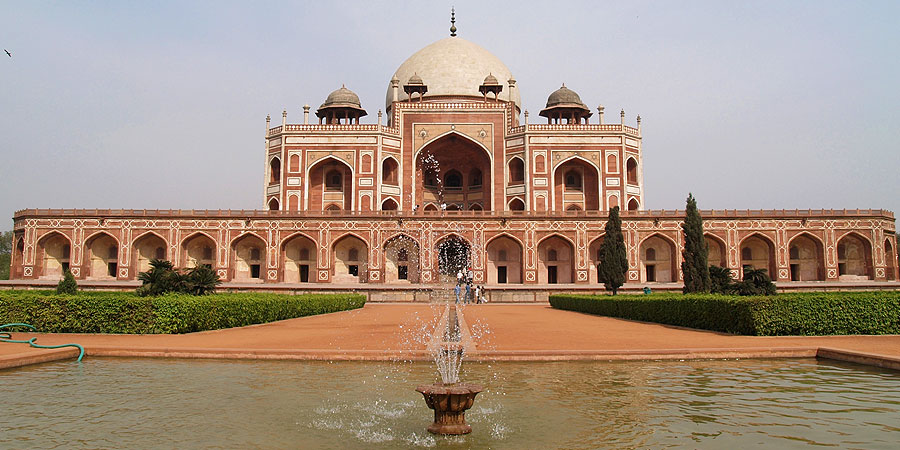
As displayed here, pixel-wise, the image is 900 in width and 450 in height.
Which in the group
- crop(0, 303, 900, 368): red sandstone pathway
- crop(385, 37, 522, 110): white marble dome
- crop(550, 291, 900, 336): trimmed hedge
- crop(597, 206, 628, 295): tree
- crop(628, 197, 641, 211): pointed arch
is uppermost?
crop(385, 37, 522, 110): white marble dome

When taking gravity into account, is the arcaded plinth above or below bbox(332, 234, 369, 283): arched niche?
below

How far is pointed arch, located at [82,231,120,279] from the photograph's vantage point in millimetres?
29625

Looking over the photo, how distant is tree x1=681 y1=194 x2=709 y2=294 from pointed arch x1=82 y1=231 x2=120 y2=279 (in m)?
24.5

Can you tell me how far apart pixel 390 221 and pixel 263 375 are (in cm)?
2291

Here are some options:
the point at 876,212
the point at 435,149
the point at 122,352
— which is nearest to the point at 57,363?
the point at 122,352

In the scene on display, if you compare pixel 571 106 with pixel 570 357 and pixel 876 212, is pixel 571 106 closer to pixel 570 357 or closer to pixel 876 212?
pixel 876 212

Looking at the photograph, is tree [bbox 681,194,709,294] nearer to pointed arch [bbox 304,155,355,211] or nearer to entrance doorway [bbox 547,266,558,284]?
entrance doorway [bbox 547,266,558,284]

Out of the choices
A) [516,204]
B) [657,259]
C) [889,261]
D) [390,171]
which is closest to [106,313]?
[657,259]

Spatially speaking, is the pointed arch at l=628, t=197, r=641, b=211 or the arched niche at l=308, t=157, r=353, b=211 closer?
the arched niche at l=308, t=157, r=353, b=211

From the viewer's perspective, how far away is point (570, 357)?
7578 millimetres

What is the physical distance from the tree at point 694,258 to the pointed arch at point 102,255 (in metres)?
24.5

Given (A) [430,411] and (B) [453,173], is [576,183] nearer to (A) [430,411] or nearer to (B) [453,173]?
(B) [453,173]

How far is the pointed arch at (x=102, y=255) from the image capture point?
29.6 meters

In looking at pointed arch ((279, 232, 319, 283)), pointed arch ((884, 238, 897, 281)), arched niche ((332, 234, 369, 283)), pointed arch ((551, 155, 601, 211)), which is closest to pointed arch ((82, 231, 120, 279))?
pointed arch ((279, 232, 319, 283))
